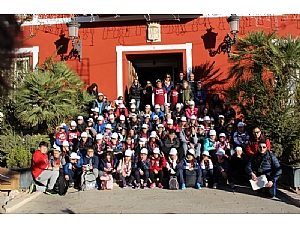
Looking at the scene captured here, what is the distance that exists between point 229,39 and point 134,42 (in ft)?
10.3

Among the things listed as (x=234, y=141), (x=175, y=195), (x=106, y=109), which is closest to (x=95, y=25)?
(x=106, y=109)

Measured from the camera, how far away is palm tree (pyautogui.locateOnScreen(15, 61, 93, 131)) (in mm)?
9000

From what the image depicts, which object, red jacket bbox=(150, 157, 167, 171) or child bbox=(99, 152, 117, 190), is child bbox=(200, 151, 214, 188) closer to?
red jacket bbox=(150, 157, 167, 171)

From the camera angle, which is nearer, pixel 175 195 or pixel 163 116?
pixel 175 195

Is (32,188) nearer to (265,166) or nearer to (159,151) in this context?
(159,151)

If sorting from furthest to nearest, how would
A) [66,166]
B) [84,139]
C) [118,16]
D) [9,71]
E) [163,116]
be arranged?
1. [118,16]
2. [163,116]
3. [84,139]
4. [66,166]
5. [9,71]

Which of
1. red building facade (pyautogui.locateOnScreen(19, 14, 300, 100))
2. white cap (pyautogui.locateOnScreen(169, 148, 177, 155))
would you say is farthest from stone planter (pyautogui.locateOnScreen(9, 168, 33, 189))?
red building facade (pyautogui.locateOnScreen(19, 14, 300, 100))

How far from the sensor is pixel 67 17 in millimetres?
11961

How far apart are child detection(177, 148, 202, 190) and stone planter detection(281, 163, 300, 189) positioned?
1.73 metres

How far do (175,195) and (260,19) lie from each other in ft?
24.1

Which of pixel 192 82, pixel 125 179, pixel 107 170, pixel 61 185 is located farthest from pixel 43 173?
pixel 192 82

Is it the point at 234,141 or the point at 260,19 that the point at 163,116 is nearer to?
the point at 234,141

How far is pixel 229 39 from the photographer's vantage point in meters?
11.2

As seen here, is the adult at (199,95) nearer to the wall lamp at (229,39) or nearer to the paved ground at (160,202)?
the wall lamp at (229,39)
